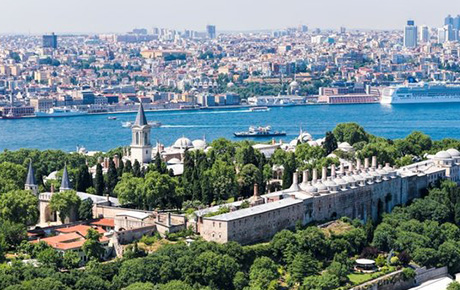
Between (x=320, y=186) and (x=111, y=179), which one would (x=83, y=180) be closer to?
(x=111, y=179)

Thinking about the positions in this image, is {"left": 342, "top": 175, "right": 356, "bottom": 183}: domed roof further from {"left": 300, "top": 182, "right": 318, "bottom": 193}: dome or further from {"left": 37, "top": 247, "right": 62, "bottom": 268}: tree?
{"left": 37, "top": 247, "right": 62, "bottom": 268}: tree

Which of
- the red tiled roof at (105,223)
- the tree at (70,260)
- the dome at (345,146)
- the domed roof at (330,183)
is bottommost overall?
the tree at (70,260)

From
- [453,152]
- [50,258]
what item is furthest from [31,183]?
[453,152]

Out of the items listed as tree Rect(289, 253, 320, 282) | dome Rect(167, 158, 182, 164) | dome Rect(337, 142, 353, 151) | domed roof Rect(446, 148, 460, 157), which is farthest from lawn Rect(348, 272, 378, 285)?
dome Rect(337, 142, 353, 151)

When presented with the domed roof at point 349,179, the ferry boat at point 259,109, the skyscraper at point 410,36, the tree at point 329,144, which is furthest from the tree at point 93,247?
the skyscraper at point 410,36

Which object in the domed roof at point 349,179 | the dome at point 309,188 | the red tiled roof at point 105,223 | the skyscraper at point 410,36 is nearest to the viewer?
the red tiled roof at point 105,223

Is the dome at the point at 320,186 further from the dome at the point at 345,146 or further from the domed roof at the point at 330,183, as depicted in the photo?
the dome at the point at 345,146

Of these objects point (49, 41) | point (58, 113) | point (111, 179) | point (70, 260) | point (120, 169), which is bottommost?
point (58, 113)

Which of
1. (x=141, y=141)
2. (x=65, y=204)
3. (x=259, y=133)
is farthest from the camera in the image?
(x=259, y=133)
